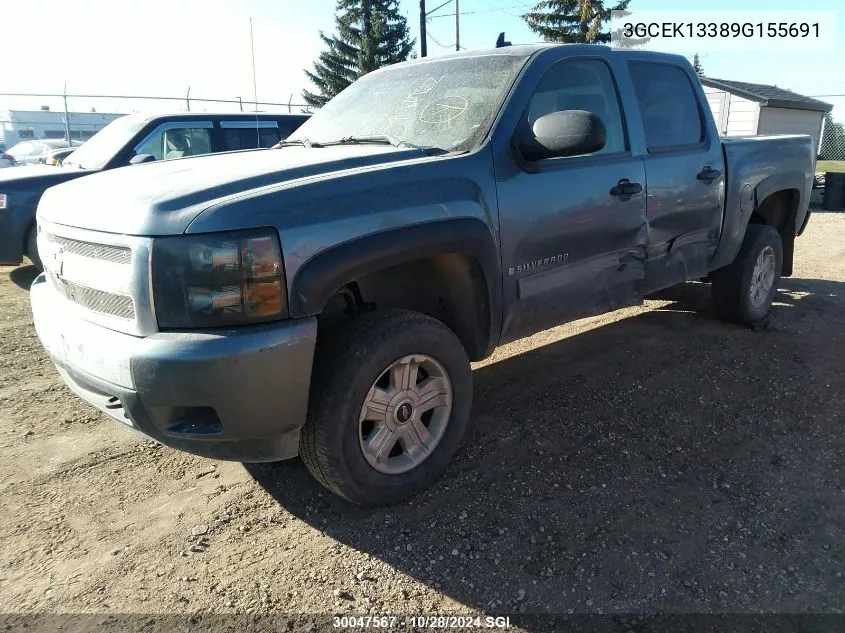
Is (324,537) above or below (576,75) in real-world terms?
below

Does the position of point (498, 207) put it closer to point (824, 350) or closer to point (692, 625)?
point (692, 625)

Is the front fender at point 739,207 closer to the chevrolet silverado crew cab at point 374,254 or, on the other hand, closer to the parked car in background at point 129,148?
the chevrolet silverado crew cab at point 374,254

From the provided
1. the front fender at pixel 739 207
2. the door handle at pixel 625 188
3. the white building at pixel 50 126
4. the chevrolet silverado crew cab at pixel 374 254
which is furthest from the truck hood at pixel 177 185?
the white building at pixel 50 126

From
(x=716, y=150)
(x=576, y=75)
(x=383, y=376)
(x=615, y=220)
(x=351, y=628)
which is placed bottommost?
(x=351, y=628)

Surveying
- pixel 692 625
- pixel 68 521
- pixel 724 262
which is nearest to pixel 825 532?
pixel 692 625

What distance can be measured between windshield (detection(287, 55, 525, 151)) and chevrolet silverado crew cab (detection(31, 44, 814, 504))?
2 centimetres

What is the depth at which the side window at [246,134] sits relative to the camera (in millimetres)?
7992

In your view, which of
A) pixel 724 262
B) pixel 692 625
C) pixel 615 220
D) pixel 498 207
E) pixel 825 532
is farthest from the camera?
pixel 724 262

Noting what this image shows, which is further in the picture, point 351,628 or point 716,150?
point 716,150

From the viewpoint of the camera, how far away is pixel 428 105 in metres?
3.45

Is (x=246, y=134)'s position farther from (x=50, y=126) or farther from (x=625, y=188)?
(x=50, y=126)

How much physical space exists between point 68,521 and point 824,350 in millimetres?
5108

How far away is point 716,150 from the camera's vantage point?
14.8ft

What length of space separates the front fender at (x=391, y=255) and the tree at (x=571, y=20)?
26.3 metres
